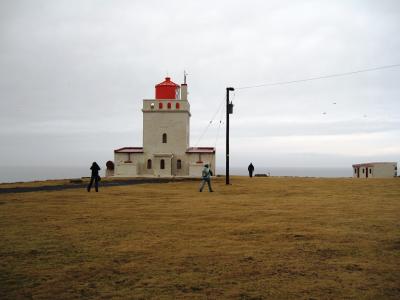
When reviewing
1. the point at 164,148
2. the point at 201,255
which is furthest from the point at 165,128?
the point at 201,255

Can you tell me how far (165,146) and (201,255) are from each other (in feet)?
126

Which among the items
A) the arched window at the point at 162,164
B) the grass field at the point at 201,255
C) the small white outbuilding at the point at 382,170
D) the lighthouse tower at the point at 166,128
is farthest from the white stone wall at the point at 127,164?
the grass field at the point at 201,255

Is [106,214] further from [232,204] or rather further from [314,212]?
[314,212]

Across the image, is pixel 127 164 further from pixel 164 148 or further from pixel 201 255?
pixel 201 255

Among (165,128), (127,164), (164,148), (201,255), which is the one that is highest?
(165,128)

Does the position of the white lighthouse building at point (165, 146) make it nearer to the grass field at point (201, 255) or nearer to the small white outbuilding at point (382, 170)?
the small white outbuilding at point (382, 170)

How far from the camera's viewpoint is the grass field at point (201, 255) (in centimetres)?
622

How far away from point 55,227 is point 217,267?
6098 mm

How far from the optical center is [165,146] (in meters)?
46.3

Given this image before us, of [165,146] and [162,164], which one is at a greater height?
[165,146]

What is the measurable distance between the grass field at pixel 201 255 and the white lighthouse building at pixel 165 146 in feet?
103

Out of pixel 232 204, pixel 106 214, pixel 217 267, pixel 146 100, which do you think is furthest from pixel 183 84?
pixel 217 267

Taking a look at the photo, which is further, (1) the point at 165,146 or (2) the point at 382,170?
(2) the point at 382,170

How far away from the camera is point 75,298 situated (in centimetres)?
588
